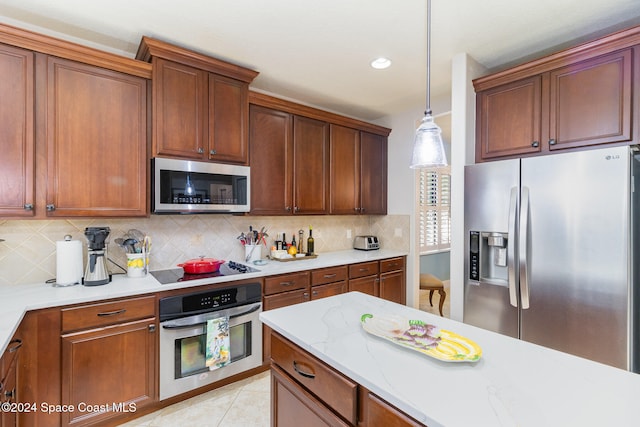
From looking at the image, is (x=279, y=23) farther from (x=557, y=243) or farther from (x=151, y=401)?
(x=151, y=401)

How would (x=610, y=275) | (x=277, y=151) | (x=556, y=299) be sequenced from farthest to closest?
(x=277, y=151) → (x=556, y=299) → (x=610, y=275)

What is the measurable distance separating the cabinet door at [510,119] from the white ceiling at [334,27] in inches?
12.1

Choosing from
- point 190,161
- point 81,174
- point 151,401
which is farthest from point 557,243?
point 81,174

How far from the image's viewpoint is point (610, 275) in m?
1.72

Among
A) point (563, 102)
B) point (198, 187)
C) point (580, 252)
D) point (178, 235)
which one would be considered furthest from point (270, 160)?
point (580, 252)

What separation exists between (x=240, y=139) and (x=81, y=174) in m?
1.12

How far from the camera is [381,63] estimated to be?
2506mm

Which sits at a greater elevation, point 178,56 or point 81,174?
point 178,56

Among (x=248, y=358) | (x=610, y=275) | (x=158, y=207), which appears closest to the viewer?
(x=610, y=275)

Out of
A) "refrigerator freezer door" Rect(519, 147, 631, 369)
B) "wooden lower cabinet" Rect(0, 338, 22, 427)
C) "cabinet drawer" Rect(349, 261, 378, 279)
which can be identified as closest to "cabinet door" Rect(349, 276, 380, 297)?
"cabinet drawer" Rect(349, 261, 378, 279)

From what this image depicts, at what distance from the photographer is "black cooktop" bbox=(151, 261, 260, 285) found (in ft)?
7.20

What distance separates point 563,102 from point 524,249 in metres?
1.07

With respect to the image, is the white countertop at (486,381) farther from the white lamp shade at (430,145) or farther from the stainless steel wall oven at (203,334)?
the stainless steel wall oven at (203,334)

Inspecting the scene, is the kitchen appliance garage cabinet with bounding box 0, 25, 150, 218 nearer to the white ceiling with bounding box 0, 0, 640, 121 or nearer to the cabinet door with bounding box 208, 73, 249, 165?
the white ceiling with bounding box 0, 0, 640, 121
